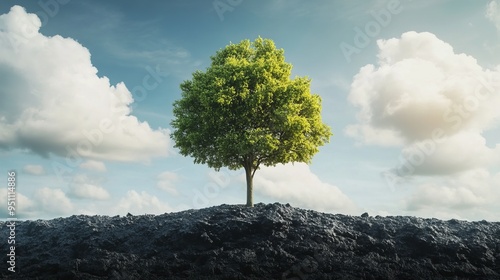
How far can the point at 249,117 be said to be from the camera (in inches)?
1043

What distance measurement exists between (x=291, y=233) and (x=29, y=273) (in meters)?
11.7

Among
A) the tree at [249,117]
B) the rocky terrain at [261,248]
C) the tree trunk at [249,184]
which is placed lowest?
the rocky terrain at [261,248]

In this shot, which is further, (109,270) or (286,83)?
(286,83)

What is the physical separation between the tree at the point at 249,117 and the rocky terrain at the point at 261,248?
15.1 ft

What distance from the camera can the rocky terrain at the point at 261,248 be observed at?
17.2 m

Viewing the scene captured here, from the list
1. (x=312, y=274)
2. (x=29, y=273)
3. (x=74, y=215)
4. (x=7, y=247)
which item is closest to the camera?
(x=312, y=274)

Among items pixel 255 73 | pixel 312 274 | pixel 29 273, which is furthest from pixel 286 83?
pixel 29 273

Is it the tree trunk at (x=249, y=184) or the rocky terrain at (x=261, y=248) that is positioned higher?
the tree trunk at (x=249, y=184)

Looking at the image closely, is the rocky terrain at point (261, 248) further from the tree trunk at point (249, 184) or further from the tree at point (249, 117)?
the tree at point (249, 117)

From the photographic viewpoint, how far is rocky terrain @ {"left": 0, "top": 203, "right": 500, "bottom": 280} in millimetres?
17203

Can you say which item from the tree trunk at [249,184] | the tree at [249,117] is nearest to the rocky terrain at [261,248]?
the tree trunk at [249,184]

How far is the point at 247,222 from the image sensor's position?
2005 centimetres

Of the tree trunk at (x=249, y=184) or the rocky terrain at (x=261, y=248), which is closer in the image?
the rocky terrain at (x=261, y=248)

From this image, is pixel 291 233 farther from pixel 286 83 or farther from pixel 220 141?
pixel 286 83
